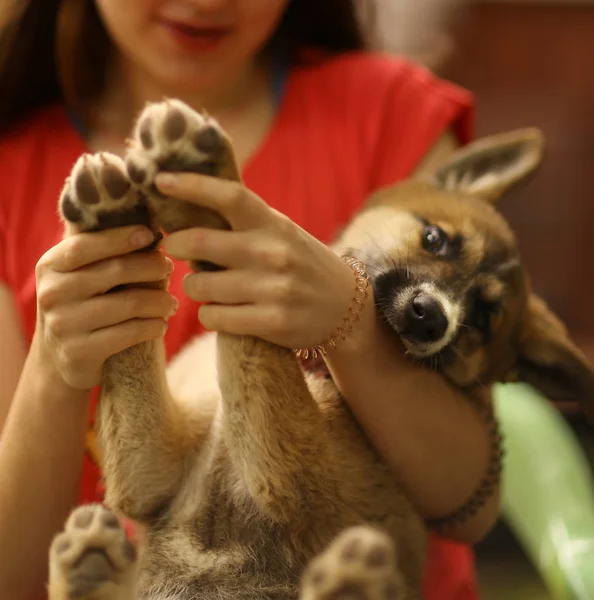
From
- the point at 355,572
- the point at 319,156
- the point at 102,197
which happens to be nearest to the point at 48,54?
the point at 319,156

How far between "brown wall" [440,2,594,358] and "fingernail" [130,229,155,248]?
216 cm

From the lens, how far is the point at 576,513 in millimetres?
1466

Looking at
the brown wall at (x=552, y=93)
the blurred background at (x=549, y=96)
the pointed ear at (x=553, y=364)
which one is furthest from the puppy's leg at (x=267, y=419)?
the brown wall at (x=552, y=93)

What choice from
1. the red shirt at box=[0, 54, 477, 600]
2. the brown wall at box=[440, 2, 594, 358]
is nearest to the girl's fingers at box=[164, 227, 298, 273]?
the red shirt at box=[0, 54, 477, 600]

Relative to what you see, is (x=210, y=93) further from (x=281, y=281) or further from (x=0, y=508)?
(x=0, y=508)

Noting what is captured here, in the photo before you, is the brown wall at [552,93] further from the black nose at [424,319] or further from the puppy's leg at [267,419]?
the puppy's leg at [267,419]

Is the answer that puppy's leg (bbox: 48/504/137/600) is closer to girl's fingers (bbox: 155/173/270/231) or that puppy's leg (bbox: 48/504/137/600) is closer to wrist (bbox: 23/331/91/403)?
wrist (bbox: 23/331/91/403)

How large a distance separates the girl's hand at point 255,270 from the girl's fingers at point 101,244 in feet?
0.10

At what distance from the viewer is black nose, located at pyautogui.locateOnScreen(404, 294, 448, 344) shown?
108 centimetres

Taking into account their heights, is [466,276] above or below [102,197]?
below

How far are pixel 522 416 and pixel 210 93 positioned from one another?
2.98ft

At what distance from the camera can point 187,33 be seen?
127cm

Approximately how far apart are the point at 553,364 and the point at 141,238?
2.57 feet

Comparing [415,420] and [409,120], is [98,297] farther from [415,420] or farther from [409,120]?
[409,120]
